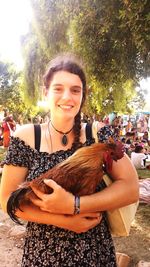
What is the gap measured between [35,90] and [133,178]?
13.5 m

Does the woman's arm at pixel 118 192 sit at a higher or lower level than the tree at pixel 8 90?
lower

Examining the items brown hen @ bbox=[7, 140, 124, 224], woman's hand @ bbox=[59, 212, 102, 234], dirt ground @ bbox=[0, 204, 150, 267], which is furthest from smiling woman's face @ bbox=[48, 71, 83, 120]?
dirt ground @ bbox=[0, 204, 150, 267]

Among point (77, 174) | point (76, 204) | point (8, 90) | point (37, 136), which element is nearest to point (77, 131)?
point (37, 136)

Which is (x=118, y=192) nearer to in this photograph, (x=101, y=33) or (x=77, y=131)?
(x=77, y=131)

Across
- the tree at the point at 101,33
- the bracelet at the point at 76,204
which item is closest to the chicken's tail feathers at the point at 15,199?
the bracelet at the point at 76,204

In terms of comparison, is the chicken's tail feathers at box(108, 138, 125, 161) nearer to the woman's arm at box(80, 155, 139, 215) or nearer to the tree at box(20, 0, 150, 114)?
the woman's arm at box(80, 155, 139, 215)

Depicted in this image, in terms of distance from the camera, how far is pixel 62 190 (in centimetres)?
144

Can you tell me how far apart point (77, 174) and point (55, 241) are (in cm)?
36

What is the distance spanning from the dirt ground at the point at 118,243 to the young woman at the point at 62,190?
2.59 m

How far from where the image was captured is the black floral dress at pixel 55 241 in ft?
5.17

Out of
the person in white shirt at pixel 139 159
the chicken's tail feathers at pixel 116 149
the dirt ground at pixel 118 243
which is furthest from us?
the person in white shirt at pixel 139 159

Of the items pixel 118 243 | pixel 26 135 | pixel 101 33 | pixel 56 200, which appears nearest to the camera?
pixel 56 200

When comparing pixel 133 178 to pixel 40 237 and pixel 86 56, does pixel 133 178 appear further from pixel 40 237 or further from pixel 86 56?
pixel 86 56

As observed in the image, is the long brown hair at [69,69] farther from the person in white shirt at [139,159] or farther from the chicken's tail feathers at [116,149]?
the person in white shirt at [139,159]
